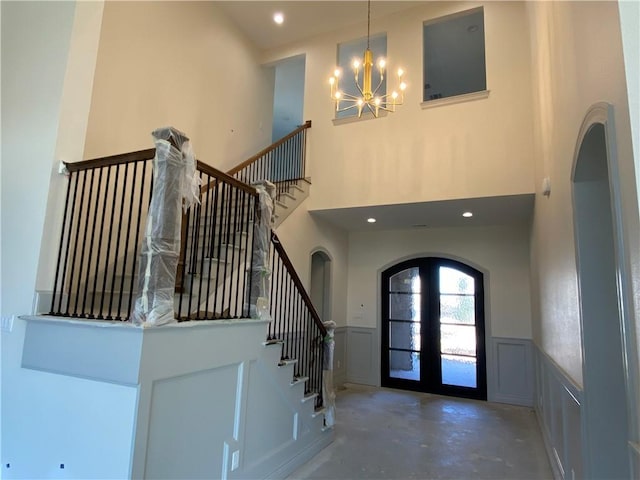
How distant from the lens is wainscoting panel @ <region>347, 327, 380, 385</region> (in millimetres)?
6766

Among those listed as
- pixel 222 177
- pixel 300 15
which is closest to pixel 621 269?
pixel 222 177

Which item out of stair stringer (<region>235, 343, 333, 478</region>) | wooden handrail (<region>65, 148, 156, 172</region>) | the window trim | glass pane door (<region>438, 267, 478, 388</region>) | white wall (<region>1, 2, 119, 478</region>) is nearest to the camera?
white wall (<region>1, 2, 119, 478</region>)

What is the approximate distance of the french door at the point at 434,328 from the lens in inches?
245

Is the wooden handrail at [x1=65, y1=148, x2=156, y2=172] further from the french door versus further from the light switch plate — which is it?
the french door

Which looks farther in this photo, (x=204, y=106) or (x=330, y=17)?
(x=330, y=17)

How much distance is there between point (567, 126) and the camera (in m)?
2.50

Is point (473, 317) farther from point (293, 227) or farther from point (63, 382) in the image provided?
point (63, 382)

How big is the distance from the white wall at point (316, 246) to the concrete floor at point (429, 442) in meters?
1.68

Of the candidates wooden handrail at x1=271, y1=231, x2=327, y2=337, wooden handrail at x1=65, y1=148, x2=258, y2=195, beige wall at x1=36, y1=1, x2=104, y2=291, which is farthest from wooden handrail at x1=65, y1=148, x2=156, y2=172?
wooden handrail at x1=271, y1=231, x2=327, y2=337

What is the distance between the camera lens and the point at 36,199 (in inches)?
105

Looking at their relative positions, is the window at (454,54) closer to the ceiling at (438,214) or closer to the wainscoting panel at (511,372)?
the ceiling at (438,214)

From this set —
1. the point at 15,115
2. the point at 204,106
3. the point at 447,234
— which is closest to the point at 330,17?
the point at 204,106

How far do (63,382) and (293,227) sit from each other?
3595 millimetres

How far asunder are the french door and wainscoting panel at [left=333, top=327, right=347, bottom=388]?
0.70m
